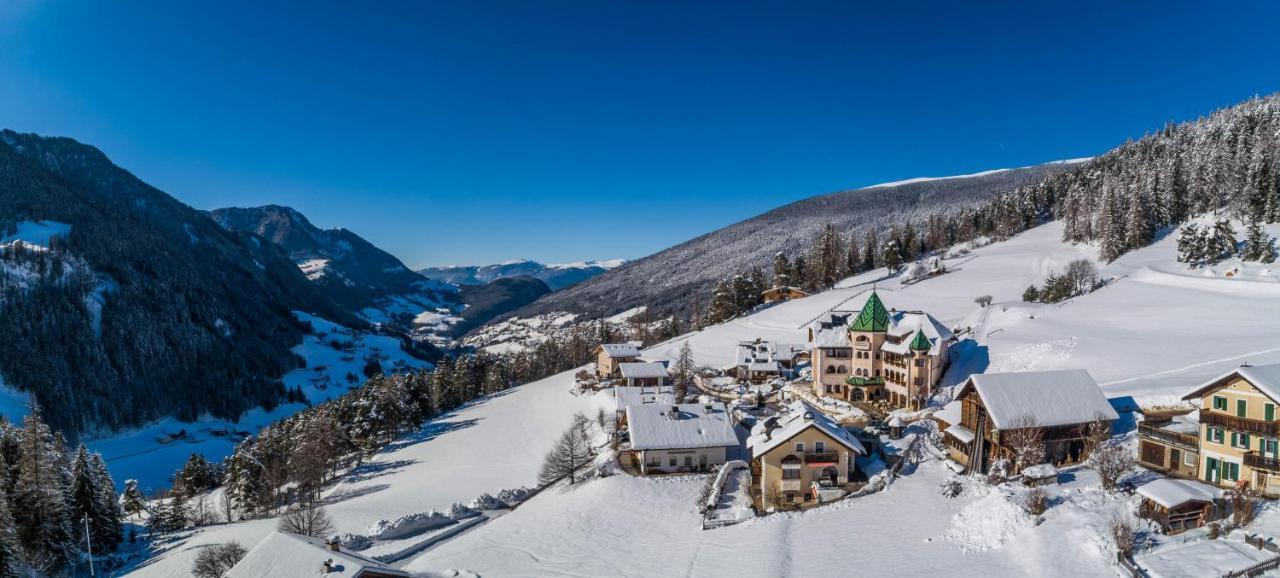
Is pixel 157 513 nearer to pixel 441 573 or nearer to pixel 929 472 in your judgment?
pixel 441 573

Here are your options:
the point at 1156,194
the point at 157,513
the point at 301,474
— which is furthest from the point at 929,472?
the point at 1156,194

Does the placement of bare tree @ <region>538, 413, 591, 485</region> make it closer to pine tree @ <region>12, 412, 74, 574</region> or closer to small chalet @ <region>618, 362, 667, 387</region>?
small chalet @ <region>618, 362, 667, 387</region>

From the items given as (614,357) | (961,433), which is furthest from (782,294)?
(961,433)

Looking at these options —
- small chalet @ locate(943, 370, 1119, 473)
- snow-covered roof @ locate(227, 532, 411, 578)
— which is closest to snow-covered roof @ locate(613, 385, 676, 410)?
small chalet @ locate(943, 370, 1119, 473)

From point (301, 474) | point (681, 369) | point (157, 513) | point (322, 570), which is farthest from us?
point (681, 369)

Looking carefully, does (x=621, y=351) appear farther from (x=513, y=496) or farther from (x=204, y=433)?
(x=204, y=433)

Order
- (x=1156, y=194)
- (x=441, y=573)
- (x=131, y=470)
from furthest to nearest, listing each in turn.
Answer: (x=131, y=470)
(x=1156, y=194)
(x=441, y=573)

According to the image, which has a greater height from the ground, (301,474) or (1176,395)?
(1176,395)

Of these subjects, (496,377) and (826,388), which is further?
(496,377)
